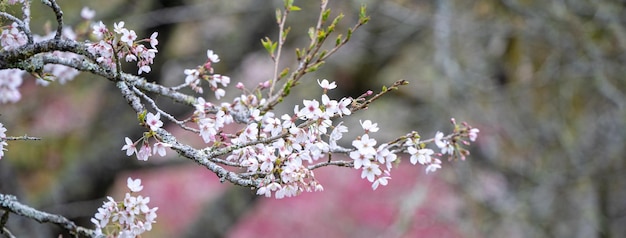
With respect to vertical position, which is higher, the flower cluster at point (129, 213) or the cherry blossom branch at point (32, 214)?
the cherry blossom branch at point (32, 214)

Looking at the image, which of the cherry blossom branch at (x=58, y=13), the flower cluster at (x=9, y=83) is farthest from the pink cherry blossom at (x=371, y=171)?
the flower cluster at (x=9, y=83)

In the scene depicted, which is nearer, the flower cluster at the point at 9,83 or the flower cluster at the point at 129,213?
the flower cluster at the point at 129,213

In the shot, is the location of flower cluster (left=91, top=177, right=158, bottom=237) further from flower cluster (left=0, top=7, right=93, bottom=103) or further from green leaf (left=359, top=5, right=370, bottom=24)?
green leaf (left=359, top=5, right=370, bottom=24)

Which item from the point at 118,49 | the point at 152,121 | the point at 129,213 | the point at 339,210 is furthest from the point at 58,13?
the point at 339,210

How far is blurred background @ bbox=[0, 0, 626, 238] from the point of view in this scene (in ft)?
12.4

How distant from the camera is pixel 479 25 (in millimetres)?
3879

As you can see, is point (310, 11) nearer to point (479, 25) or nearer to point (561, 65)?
point (479, 25)

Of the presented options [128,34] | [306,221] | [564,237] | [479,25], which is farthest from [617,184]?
[128,34]

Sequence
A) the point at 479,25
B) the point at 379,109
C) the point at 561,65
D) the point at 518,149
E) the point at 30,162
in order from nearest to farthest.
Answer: the point at 479,25 → the point at 561,65 → the point at 30,162 → the point at 518,149 → the point at 379,109

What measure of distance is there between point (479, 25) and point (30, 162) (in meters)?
2.99

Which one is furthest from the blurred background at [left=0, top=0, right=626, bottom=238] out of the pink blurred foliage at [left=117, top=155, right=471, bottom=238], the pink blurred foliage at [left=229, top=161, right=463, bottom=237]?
the pink blurred foliage at [left=229, top=161, right=463, bottom=237]

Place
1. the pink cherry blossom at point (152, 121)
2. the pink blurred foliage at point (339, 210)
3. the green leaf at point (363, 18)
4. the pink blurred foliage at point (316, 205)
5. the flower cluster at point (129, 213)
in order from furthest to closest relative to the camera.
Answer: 1. the pink blurred foliage at point (339, 210)
2. the pink blurred foliage at point (316, 205)
3. the green leaf at point (363, 18)
4. the flower cluster at point (129, 213)
5. the pink cherry blossom at point (152, 121)

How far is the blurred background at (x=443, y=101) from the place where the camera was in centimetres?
377

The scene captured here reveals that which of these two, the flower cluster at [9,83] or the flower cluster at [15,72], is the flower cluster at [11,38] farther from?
the flower cluster at [9,83]
